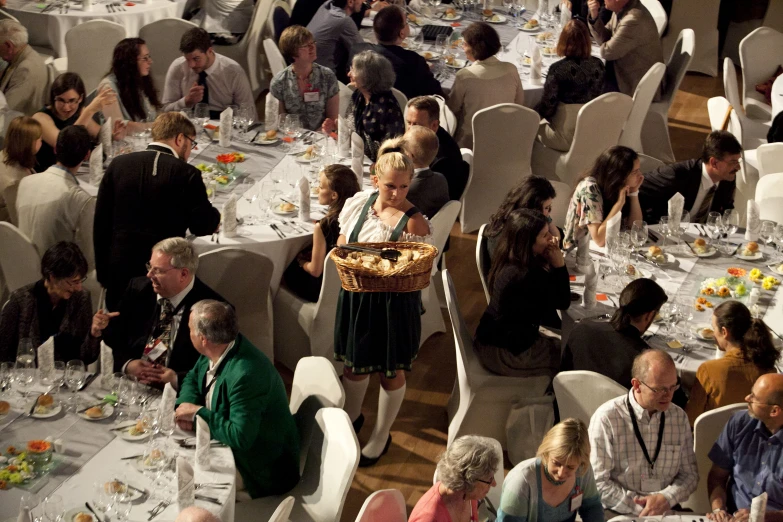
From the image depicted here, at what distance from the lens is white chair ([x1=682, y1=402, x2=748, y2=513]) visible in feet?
14.1

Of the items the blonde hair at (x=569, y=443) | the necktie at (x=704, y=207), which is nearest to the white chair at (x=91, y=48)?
the necktie at (x=704, y=207)

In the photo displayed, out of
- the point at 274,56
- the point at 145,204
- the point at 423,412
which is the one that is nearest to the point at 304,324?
the point at 423,412

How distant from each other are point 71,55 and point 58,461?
4601 mm

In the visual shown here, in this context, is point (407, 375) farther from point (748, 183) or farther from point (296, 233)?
point (748, 183)

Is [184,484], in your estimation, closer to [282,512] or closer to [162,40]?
[282,512]

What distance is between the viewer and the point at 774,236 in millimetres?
5801

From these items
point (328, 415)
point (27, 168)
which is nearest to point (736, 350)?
point (328, 415)

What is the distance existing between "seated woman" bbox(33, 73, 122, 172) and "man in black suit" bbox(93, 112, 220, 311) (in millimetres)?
1226

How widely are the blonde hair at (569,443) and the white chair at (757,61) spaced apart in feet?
16.2

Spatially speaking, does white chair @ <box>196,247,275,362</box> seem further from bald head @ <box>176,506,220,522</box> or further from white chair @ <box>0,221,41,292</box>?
bald head @ <box>176,506,220,522</box>

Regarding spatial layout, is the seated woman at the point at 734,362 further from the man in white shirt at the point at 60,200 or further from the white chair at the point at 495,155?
the man in white shirt at the point at 60,200

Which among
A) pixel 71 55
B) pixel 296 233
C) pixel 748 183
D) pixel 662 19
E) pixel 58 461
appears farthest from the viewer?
pixel 662 19

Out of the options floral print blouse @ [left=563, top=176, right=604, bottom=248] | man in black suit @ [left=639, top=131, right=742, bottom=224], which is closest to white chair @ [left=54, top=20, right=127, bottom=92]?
floral print blouse @ [left=563, top=176, right=604, bottom=248]

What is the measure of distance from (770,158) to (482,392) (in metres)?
2.66
